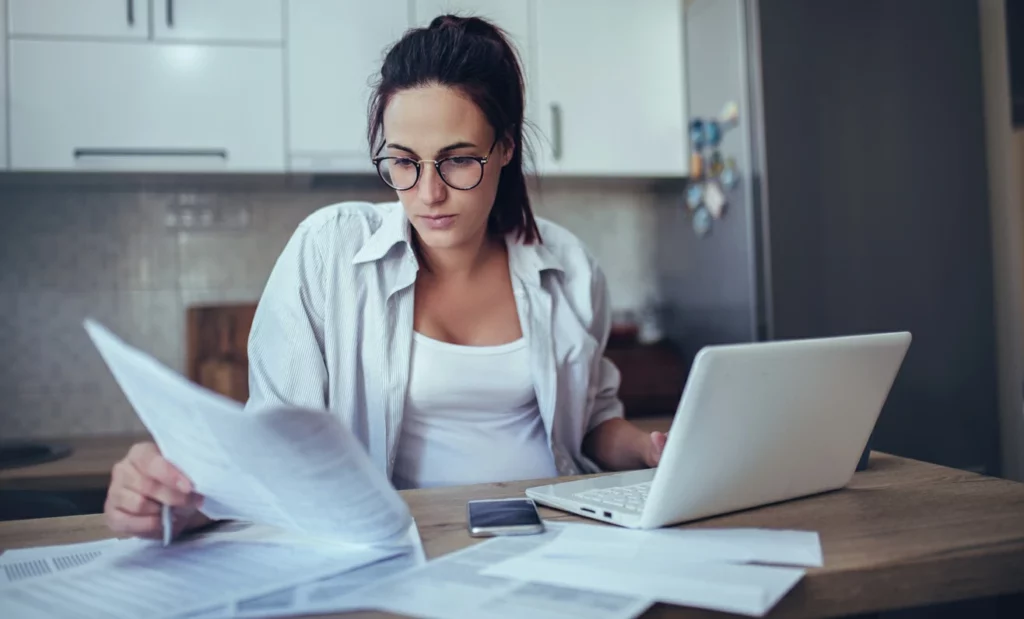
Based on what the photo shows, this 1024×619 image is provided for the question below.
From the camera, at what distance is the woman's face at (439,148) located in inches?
42.6

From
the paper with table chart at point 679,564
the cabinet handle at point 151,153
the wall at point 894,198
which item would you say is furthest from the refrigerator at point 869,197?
the paper with table chart at point 679,564

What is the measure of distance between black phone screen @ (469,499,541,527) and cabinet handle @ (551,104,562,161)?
1.58m

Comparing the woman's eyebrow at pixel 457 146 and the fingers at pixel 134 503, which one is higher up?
the woman's eyebrow at pixel 457 146

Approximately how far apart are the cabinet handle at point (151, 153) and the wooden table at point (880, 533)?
1.40 meters

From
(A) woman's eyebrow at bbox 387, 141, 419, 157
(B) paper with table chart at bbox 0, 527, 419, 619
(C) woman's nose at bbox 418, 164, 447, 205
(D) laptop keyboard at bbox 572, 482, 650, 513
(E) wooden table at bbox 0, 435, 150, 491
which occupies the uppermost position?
(A) woman's eyebrow at bbox 387, 141, 419, 157

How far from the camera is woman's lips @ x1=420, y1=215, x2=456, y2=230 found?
1112 mm

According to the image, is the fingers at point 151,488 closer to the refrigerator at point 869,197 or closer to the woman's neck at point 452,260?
the woman's neck at point 452,260

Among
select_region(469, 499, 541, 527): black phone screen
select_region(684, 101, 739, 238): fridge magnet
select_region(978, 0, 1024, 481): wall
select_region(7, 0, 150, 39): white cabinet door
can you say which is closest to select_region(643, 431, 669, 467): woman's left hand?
select_region(469, 499, 541, 527): black phone screen

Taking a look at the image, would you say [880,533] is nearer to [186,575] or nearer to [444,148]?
A: [186,575]

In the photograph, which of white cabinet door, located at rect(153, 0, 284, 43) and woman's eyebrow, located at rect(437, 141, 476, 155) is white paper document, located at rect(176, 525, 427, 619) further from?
white cabinet door, located at rect(153, 0, 284, 43)

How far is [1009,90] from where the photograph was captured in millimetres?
2098

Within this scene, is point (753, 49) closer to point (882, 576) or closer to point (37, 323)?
point (882, 576)

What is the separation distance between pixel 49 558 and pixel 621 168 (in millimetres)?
1853

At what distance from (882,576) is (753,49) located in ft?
5.29
